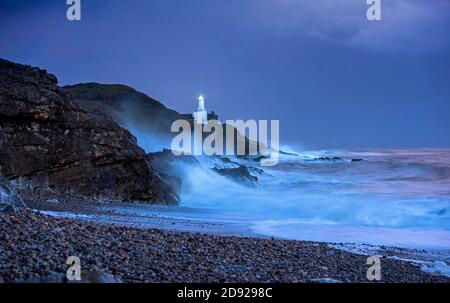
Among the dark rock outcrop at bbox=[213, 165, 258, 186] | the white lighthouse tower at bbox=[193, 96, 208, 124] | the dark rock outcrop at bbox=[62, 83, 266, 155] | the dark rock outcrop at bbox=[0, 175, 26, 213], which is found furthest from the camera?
the white lighthouse tower at bbox=[193, 96, 208, 124]

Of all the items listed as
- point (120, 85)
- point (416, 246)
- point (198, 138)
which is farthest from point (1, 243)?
point (120, 85)

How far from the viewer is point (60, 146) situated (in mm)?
15430

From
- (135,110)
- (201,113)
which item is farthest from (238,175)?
(201,113)

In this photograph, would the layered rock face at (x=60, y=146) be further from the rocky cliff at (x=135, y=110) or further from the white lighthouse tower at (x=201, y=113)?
the white lighthouse tower at (x=201, y=113)

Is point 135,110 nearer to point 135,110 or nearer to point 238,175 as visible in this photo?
point 135,110

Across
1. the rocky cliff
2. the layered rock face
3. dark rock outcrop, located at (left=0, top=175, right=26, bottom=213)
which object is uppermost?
the rocky cliff

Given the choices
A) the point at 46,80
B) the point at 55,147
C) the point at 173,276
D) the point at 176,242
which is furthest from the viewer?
the point at 46,80

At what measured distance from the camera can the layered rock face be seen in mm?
14586

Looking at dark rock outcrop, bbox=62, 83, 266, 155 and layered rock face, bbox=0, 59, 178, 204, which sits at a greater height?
dark rock outcrop, bbox=62, 83, 266, 155


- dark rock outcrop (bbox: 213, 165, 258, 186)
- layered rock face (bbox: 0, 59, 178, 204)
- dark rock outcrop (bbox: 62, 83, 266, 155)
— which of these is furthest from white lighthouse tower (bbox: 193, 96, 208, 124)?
layered rock face (bbox: 0, 59, 178, 204)

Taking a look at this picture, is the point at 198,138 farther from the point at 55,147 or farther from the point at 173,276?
the point at 173,276

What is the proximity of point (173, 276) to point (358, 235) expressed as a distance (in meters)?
8.11

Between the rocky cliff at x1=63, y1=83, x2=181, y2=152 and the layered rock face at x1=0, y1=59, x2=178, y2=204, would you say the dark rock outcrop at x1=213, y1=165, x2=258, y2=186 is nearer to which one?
the rocky cliff at x1=63, y1=83, x2=181, y2=152
